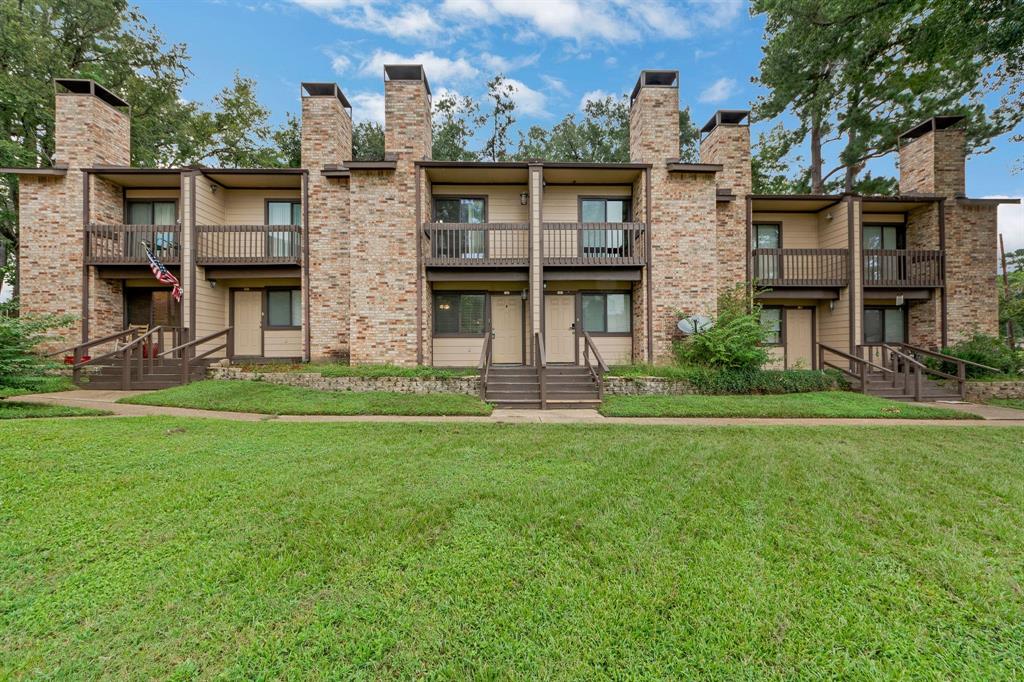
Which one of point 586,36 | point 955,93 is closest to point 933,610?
point 586,36

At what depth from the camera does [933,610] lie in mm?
2631

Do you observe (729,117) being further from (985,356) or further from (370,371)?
(370,371)

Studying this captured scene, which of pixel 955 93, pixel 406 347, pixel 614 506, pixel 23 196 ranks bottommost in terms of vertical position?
pixel 614 506

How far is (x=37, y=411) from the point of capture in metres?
7.25

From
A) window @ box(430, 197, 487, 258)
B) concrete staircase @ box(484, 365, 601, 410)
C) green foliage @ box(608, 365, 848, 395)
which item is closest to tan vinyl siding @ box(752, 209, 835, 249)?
green foliage @ box(608, 365, 848, 395)

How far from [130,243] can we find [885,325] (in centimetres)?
2532

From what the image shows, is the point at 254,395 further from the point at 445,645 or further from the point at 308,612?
the point at 445,645

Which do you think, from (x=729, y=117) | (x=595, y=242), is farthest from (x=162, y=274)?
(x=729, y=117)

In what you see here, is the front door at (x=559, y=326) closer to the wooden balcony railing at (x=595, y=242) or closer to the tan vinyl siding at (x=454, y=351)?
the wooden balcony railing at (x=595, y=242)

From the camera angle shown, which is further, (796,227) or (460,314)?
(796,227)

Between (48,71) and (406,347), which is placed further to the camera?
(48,71)

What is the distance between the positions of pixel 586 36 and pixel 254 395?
58.9ft

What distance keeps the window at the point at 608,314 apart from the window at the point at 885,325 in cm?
880

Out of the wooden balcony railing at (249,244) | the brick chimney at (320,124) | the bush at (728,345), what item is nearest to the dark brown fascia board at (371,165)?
the brick chimney at (320,124)
